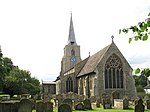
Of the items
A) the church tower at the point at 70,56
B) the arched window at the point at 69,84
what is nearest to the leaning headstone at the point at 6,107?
the arched window at the point at 69,84

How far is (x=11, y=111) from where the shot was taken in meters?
14.6

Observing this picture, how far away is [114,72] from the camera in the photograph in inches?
1470

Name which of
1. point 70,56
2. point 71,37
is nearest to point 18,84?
point 70,56

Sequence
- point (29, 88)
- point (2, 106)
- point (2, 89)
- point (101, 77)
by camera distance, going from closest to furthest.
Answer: point (2, 106)
point (101, 77)
point (2, 89)
point (29, 88)

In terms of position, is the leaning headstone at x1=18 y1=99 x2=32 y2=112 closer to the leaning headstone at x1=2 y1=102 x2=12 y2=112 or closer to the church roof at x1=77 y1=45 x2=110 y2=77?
the leaning headstone at x1=2 y1=102 x2=12 y2=112

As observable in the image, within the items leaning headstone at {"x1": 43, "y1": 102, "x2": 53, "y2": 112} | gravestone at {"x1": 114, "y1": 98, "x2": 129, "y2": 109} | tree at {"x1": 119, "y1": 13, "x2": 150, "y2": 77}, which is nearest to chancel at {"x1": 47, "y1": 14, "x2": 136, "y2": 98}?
gravestone at {"x1": 114, "y1": 98, "x2": 129, "y2": 109}

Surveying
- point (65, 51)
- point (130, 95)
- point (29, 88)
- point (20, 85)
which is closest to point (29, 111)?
point (130, 95)

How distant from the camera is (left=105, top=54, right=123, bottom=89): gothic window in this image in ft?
121

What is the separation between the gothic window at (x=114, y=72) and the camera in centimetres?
3691

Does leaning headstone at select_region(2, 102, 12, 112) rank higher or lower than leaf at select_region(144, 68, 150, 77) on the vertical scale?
lower

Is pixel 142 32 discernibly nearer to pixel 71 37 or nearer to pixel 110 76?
pixel 110 76

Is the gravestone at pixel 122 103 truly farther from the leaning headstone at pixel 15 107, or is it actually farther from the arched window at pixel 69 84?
the arched window at pixel 69 84

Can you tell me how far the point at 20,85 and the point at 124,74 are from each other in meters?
17.8

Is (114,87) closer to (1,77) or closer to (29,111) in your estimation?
(1,77)
